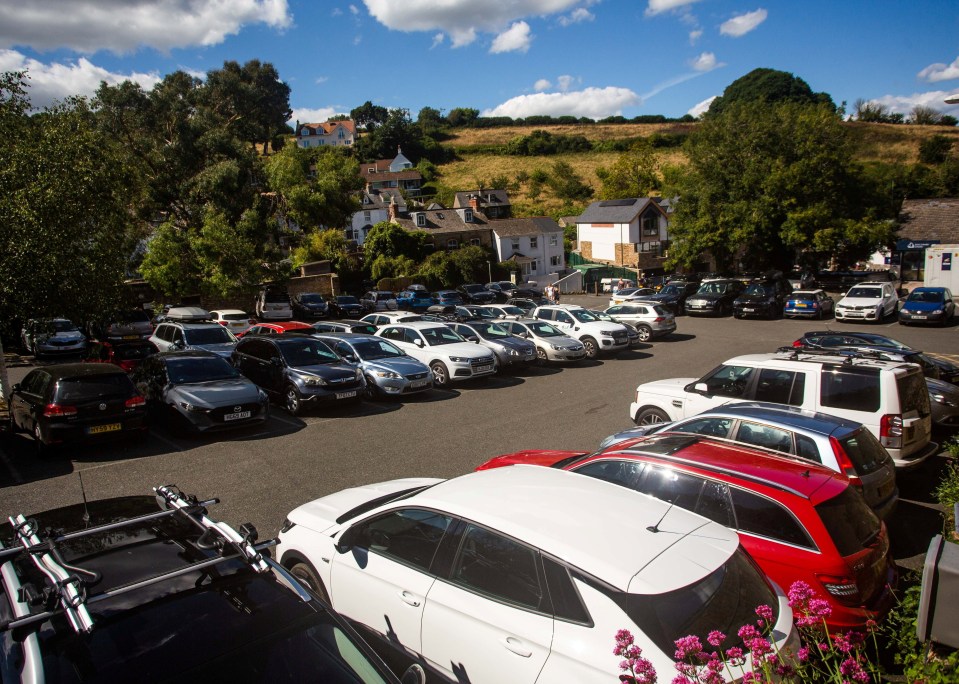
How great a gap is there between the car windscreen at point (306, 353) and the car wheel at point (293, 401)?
0.62 meters

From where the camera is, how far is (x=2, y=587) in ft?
9.65

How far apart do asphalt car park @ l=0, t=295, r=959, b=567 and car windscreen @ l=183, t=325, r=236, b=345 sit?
507 centimetres

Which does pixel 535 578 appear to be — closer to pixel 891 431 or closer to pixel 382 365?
pixel 891 431

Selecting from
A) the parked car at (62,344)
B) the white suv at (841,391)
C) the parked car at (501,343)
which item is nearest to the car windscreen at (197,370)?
the parked car at (501,343)

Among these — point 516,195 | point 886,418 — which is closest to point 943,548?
point 886,418

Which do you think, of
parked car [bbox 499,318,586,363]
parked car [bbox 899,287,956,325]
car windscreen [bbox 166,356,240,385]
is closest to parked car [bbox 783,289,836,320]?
parked car [bbox 899,287,956,325]

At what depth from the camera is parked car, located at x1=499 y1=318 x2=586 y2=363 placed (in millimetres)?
18750

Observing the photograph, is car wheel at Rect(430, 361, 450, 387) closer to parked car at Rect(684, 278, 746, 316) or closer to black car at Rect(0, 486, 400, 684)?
black car at Rect(0, 486, 400, 684)

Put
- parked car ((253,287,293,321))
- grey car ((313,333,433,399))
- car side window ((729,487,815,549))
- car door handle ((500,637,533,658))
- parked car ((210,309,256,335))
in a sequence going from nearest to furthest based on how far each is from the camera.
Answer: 1. car door handle ((500,637,533,658))
2. car side window ((729,487,815,549))
3. grey car ((313,333,433,399))
4. parked car ((210,309,256,335))
5. parked car ((253,287,293,321))

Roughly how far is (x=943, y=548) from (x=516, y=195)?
88.4 metres

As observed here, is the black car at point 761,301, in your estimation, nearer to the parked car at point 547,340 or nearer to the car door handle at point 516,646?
the parked car at point 547,340

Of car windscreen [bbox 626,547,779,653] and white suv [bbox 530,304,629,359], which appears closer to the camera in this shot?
car windscreen [bbox 626,547,779,653]

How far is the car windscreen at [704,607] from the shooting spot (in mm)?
3061

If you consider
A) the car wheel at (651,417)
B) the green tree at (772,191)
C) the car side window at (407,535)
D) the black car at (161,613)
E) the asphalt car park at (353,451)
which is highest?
the green tree at (772,191)
